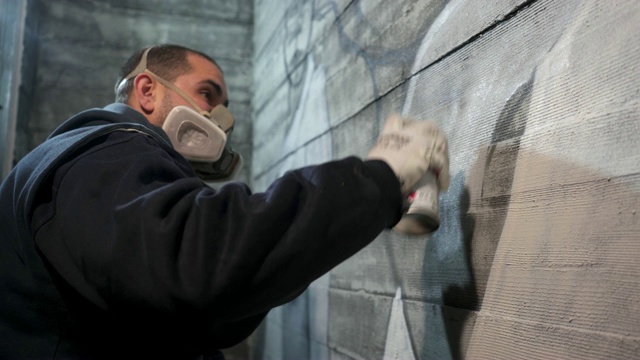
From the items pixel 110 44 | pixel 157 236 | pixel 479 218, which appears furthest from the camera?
pixel 110 44

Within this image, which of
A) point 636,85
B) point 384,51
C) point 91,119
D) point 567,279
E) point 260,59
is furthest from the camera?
point 260,59

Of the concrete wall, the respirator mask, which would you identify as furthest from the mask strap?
the concrete wall

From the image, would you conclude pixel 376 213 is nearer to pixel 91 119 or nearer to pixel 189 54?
pixel 91 119

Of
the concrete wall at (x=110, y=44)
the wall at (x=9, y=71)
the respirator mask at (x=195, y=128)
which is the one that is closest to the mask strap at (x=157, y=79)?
the respirator mask at (x=195, y=128)

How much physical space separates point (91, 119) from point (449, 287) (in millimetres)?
838

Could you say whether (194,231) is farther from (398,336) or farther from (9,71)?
(9,71)

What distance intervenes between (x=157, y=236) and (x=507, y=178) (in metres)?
0.64

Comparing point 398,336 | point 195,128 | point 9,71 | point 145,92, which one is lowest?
point 398,336

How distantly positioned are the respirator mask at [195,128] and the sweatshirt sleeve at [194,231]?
63cm

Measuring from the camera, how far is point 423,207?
947 mm

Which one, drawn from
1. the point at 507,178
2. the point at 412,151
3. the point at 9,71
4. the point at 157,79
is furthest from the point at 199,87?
the point at 9,71

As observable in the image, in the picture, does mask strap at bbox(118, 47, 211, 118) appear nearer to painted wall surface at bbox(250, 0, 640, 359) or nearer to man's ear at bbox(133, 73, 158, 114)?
man's ear at bbox(133, 73, 158, 114)

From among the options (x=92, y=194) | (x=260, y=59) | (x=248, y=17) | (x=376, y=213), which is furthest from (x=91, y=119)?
(x=248, y=17)

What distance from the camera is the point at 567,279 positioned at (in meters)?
0.81
